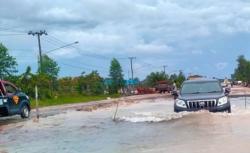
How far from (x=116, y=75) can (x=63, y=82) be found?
1223 inches

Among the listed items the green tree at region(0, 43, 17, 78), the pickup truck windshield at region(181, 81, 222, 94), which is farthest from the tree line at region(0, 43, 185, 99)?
the pickup truck windshield at region(181, 81, 222, 94)

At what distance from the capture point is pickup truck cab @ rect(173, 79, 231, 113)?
2128 centimetres

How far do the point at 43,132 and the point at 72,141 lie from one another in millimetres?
3947

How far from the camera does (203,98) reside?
21.4 m

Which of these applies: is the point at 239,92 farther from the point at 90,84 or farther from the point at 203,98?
the point at 203,98

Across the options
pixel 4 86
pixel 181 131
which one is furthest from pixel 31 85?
pixel 181 131

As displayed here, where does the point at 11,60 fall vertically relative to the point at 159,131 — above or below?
above

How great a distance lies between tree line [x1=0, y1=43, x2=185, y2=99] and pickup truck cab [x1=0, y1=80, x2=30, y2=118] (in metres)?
23.7

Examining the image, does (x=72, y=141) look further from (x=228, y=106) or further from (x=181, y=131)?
(x=228, y=106)

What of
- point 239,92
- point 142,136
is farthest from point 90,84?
point 142,136

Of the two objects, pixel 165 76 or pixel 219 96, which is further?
pixel 165 76

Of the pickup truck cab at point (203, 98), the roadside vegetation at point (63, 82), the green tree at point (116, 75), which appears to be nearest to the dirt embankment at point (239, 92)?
the roadside vegetation at point (63, 82)

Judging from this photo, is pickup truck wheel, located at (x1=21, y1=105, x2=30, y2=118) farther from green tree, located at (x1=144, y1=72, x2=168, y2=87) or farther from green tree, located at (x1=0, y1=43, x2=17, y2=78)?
green tree, located at (x1=144, y1=72, x2=168, y2=87)

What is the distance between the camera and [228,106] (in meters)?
21.4
